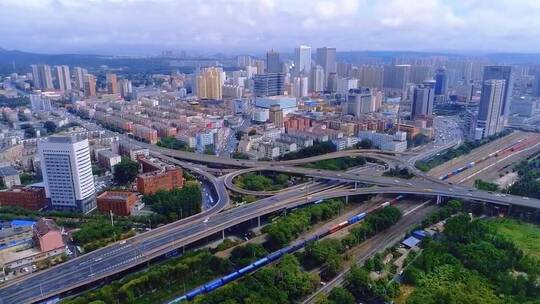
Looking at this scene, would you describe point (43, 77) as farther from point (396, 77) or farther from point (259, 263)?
point (259, 263)

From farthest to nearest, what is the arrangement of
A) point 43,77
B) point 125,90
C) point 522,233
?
1. point 43,77
2. point 125,90
3. point 522,233

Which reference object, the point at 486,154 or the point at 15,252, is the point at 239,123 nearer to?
the point at 486,154

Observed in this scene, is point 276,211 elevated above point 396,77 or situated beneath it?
situated beneath

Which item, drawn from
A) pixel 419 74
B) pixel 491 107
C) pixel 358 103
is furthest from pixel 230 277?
pixel 419 74

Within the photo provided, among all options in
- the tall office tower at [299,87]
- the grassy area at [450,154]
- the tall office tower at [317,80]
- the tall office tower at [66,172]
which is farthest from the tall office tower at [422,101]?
the tall office tower at [66,172]

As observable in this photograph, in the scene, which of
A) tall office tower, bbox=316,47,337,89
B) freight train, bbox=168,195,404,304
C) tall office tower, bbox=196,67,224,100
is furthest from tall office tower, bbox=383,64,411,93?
freight train, bbox=168,195,404,304

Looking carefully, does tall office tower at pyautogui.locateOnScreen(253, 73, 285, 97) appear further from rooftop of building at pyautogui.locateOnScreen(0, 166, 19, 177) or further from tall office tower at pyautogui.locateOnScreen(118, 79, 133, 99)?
rooftop of building at pyautogui.locateOnScreen(0, 166, 19, 177)

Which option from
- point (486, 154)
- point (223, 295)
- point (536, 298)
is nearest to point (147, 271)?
point (223, 295)

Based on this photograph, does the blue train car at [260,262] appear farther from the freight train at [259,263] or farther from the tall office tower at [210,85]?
the tall office tower at [210,85]
